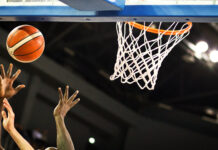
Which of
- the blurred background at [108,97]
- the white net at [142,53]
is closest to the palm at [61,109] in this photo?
the white net at [142,53]

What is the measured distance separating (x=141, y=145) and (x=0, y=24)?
5804mm

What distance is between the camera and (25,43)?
3.67 metres

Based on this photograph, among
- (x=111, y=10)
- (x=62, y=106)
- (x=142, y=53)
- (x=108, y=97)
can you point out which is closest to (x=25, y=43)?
(x=111, y=10)

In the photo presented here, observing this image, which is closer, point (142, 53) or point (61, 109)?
point (61, 109)

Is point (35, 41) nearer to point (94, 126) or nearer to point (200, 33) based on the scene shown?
point (200, 33)

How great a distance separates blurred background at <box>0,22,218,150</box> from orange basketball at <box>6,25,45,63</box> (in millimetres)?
5166

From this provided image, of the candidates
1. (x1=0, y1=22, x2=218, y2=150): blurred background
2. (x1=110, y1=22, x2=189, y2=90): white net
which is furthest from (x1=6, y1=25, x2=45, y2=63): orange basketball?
(x1=0, y1=22, x2=218, y2=150): blurred background

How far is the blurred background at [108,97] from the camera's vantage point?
9781mm

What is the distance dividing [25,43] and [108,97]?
8053 millimetres

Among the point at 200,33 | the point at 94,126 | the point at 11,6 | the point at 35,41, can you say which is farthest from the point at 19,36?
the point at 94,126

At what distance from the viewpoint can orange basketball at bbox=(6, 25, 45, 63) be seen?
3.67 meters

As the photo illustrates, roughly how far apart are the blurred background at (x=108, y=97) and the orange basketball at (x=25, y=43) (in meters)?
5.17

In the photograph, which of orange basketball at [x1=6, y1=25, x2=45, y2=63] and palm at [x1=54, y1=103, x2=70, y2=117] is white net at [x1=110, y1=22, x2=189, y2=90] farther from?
palm at [x1=54, y1=103, x2=70, y2=117]

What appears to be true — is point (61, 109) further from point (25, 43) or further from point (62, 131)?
point (25, 43)
